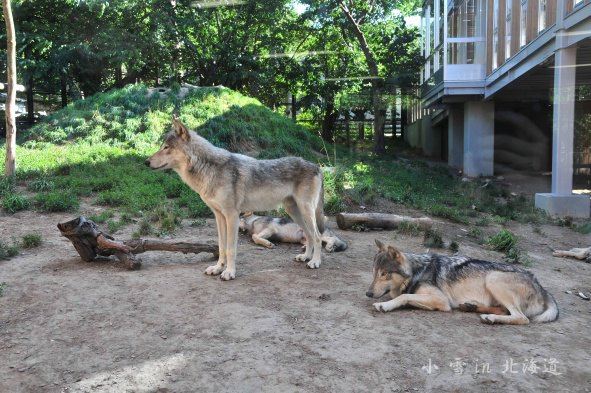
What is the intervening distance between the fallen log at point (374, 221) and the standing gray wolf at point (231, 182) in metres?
2.50

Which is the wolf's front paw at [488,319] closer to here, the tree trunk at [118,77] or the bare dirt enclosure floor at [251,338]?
the bare dirt enclosure floor at [251,338]

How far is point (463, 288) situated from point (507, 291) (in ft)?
1.25

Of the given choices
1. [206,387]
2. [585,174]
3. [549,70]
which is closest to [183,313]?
[206,387]

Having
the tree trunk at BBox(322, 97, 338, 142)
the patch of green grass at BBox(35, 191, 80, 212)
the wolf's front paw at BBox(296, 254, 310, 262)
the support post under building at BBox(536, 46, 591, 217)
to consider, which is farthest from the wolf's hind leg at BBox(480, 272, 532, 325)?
the tree trunk at BBox(322, 97, 338, 142)

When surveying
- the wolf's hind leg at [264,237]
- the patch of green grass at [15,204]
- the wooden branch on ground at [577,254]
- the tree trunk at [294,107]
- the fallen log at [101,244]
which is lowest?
the wooden branch on ground at [577,254]

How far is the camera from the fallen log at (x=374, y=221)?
884cm

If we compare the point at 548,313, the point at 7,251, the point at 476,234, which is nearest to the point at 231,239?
the point at 7,251

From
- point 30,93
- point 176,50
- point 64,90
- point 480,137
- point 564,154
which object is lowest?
point 564,154

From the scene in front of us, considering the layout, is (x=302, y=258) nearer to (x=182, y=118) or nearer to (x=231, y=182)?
(x=231, y=182)

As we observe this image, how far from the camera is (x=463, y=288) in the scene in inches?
188

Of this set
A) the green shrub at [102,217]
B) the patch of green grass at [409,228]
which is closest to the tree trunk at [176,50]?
the green shrub at [102,217]

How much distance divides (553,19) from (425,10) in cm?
1430

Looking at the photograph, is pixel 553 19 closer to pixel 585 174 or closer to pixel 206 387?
pixel 585 174

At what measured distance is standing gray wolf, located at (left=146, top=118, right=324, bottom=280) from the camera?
5801 mm
